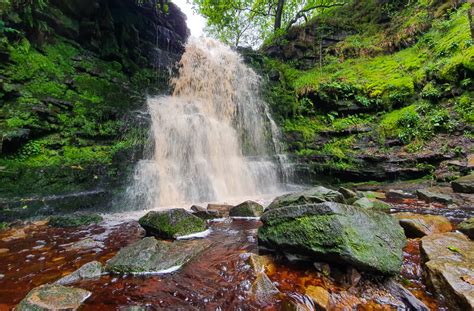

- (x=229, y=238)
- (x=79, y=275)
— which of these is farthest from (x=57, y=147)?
(x=229, y=238)

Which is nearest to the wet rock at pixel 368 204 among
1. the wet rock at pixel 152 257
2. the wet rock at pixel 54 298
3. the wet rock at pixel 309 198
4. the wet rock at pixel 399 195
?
the wet rock at pixel 309 198

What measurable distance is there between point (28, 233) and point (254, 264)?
390cm

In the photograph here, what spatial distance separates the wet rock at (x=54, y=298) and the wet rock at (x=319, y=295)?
6.36 feet

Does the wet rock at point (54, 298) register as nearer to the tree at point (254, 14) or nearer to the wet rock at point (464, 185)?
the wet rock at point (464, 185)

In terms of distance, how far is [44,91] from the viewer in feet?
20.8

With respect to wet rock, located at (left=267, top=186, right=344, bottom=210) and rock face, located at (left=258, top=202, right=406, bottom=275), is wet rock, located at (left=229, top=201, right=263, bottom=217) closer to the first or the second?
wet rock, located at (left=267, top=186, right=344, bottom=210)

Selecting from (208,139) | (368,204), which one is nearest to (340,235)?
(368,204)

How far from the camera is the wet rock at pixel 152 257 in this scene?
2.55 m

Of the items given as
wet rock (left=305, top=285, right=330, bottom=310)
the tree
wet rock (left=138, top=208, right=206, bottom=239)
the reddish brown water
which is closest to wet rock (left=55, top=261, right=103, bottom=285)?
the reddish brown water

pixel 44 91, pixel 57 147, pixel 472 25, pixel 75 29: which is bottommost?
pixel 57 147

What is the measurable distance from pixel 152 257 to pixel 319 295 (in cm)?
181

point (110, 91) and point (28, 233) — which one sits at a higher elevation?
point (110, 91)

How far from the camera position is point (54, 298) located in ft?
6.34

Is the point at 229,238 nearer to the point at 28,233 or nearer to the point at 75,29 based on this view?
the point at 28,233
